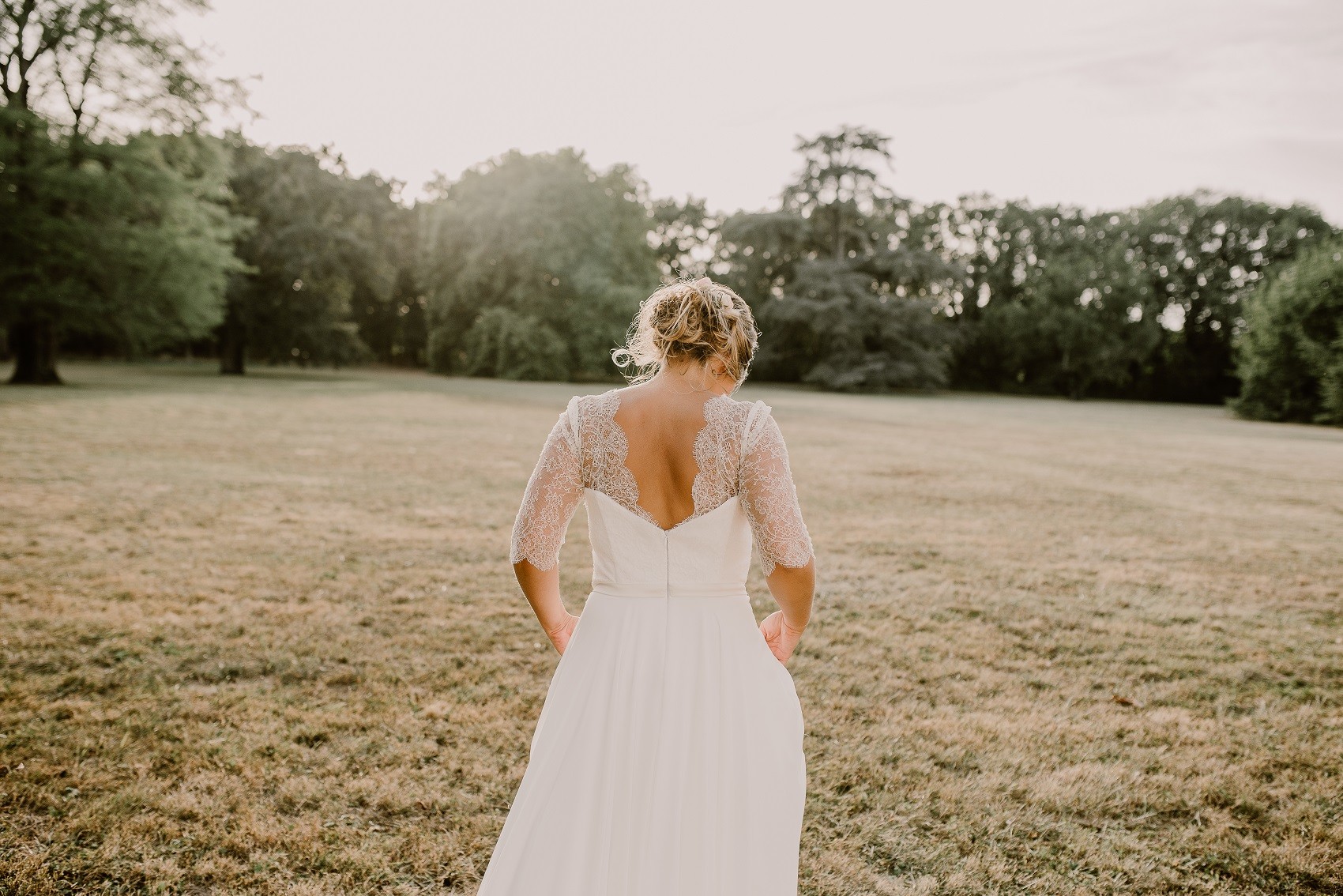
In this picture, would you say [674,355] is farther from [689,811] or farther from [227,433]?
[227,433]

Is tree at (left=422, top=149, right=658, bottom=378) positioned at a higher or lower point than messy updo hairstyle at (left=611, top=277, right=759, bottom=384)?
higher

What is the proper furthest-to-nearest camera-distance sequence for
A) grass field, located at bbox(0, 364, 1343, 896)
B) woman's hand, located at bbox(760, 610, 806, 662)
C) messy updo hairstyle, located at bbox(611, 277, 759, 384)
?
grass field, located at bbox(0, 364, 1343, 896) → woman's hand, located at bbox(760, 610, 806, 662) → messy updo hairstyle, located at bbox(611, 277, 759, 384)

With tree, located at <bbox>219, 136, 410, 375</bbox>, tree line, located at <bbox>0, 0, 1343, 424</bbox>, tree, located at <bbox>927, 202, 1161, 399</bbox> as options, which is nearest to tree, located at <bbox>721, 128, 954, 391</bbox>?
tree line, located at <bbox>0, 0, 1343, 424</bbox>

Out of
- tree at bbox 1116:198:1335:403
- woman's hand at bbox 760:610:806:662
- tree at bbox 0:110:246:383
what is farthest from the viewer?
tree at bbox 1116:198:1335:403

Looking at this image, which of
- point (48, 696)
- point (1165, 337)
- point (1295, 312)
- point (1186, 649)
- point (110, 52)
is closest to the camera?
point (48, 696)

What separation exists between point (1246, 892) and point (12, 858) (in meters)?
4.19

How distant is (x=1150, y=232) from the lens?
47938 mm

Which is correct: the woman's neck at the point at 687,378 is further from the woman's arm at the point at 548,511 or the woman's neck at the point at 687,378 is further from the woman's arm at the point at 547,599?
the woman's arm at the point at 547,599

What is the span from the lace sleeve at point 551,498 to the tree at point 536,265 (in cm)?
3657

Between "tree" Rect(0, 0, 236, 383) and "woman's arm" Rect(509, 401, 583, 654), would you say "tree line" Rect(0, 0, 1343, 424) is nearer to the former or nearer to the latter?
"tree" Rect(0, 0, 236, 383)

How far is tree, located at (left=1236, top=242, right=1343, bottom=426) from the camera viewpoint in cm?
2836

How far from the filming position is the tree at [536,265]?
3900 cm

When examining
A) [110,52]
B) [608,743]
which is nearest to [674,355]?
[608,743]

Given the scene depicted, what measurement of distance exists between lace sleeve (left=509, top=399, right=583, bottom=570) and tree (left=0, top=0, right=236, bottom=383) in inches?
1009
